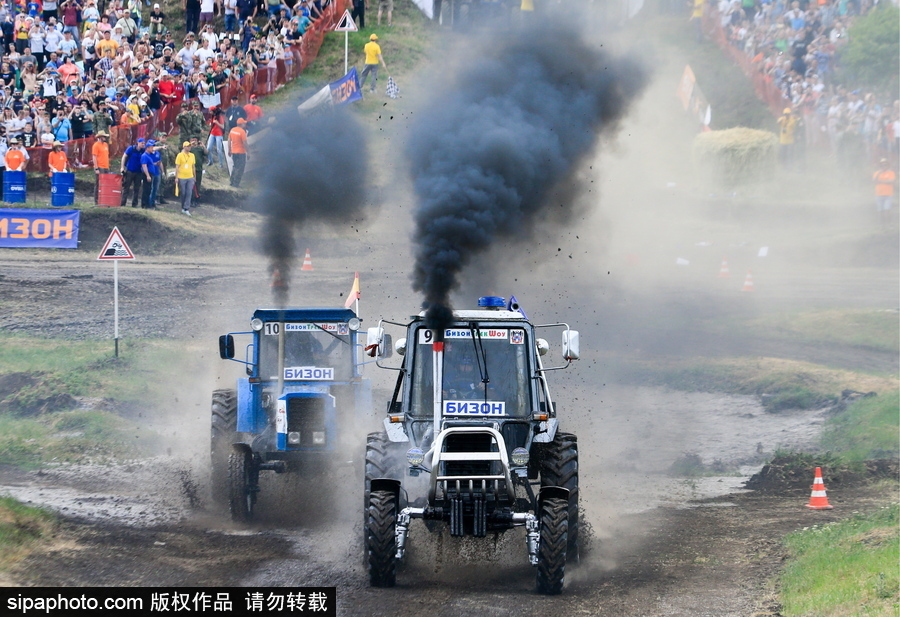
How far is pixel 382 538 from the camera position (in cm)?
1007

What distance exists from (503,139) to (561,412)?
7.13m

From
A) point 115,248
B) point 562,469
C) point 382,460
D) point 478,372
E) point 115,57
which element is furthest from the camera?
point 115,57

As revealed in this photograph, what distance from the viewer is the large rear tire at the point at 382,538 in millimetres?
10078

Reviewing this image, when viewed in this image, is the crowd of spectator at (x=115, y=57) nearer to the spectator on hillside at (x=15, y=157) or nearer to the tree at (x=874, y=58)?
the spectator on hillside at (x=15, y=157)

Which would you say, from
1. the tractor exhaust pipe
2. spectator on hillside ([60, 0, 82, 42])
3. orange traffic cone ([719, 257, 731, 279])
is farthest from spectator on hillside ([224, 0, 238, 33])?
the tractor exhaust pipe

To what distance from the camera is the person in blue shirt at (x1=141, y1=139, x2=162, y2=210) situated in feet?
89.5

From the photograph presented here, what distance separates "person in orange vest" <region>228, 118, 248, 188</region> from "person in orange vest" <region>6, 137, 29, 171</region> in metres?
5.24

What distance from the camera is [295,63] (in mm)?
33344

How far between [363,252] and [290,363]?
1450 cm

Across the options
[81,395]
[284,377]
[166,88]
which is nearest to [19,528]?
[284,377]

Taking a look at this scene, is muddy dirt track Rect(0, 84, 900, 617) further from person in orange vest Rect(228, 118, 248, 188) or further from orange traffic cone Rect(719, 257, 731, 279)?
person in orange vest Rect(228, 118, 248, 188)

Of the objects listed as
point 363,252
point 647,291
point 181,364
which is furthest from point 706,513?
point 363,252

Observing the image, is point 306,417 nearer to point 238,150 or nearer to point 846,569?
point 846,569

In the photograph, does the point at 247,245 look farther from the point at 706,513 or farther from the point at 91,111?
the point at 706,513
